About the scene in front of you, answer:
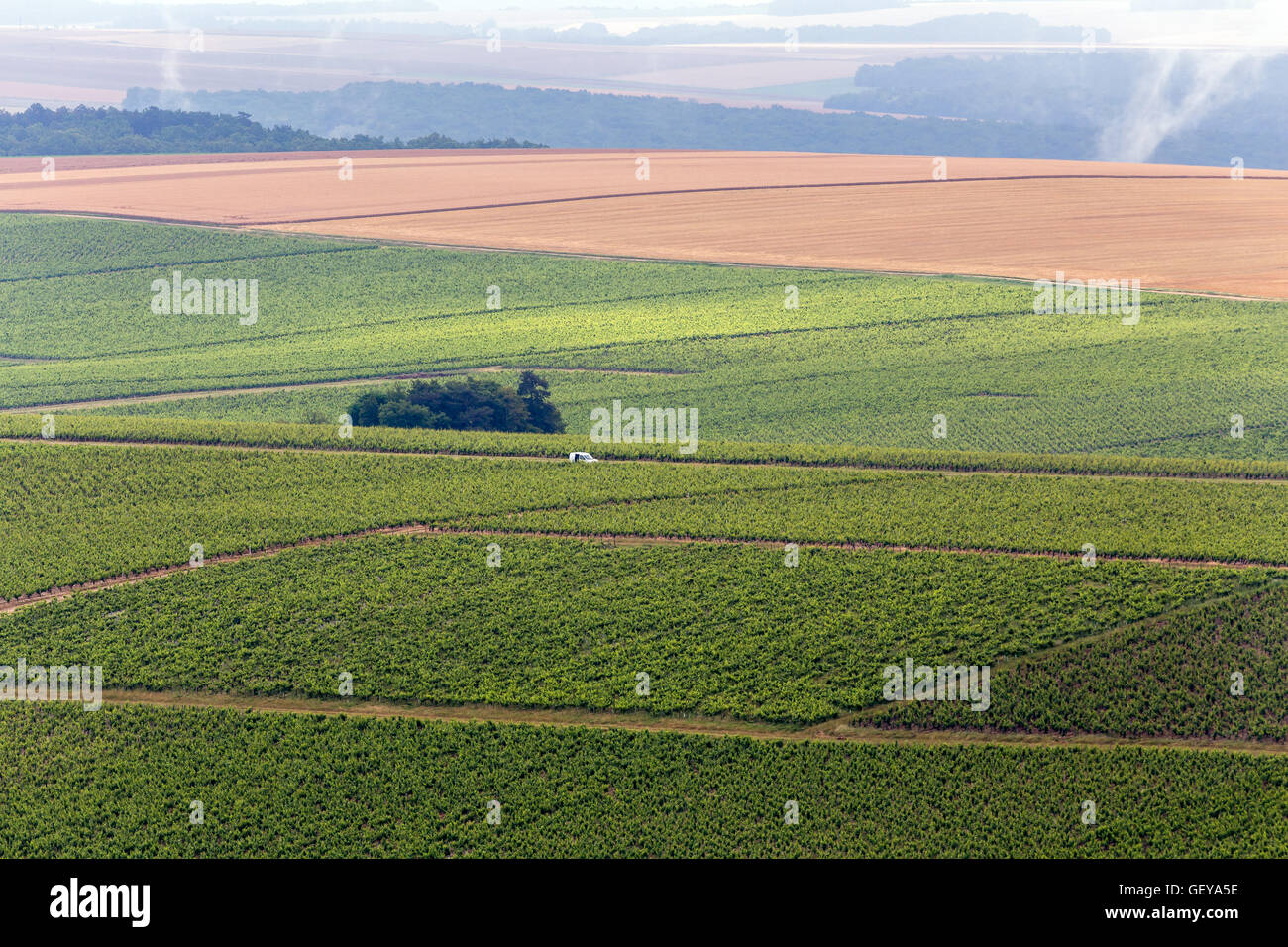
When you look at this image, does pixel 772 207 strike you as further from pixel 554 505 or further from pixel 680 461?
pixel 554 505

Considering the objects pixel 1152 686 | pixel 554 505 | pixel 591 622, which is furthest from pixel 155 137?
pixel 1152 686

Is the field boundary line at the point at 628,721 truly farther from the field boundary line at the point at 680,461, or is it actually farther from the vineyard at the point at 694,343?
the vineyard at the point at 694,343

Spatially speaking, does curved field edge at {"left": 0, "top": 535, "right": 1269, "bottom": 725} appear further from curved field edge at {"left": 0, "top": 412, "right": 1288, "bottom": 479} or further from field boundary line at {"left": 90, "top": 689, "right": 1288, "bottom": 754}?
curved field edge at {"left": 0, "top": 412, "right": 1288, "bottom": 479}

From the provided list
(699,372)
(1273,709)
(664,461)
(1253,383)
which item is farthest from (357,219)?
(1273,709)

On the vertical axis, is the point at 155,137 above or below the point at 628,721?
above

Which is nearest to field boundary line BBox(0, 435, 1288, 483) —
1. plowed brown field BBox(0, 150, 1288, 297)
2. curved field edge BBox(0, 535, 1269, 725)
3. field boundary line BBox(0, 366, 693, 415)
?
curved field edge BBox(0, 535, 1269, 725)
